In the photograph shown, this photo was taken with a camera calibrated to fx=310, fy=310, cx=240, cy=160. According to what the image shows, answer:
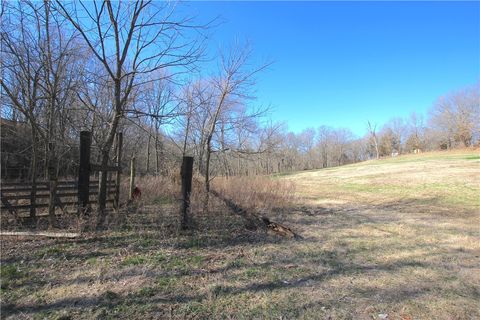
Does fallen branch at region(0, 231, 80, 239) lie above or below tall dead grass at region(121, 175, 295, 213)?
below

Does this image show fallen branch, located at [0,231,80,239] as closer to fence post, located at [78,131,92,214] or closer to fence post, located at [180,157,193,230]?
fence post, located at [78,131,92,214]

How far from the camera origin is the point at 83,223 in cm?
646

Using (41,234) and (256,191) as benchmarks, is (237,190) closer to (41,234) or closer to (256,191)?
(256,191)

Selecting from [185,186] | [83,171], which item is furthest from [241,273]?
[83,171]

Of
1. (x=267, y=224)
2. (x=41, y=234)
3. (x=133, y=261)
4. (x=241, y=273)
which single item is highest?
(x=41, y=234)

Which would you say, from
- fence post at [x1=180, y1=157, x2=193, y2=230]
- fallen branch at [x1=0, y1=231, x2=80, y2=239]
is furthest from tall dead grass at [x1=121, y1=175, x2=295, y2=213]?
fallen branch at [x1=0, y1=231, x2=80, y2=239]

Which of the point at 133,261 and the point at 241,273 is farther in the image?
the point at 133,261

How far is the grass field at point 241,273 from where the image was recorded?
3.53 m

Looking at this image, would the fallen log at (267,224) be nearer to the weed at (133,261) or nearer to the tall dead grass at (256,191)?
the tall dead grass at (256,191)

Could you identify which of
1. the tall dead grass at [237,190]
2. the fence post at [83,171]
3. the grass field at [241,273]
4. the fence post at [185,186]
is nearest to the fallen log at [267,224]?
the grass field at [241,273]

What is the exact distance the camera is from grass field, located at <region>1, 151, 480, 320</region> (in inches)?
139

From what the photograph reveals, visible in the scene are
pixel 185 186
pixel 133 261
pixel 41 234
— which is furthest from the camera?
pixel 185 186

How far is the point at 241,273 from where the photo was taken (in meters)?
4.58

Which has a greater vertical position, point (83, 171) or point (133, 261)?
point (83, 171)
